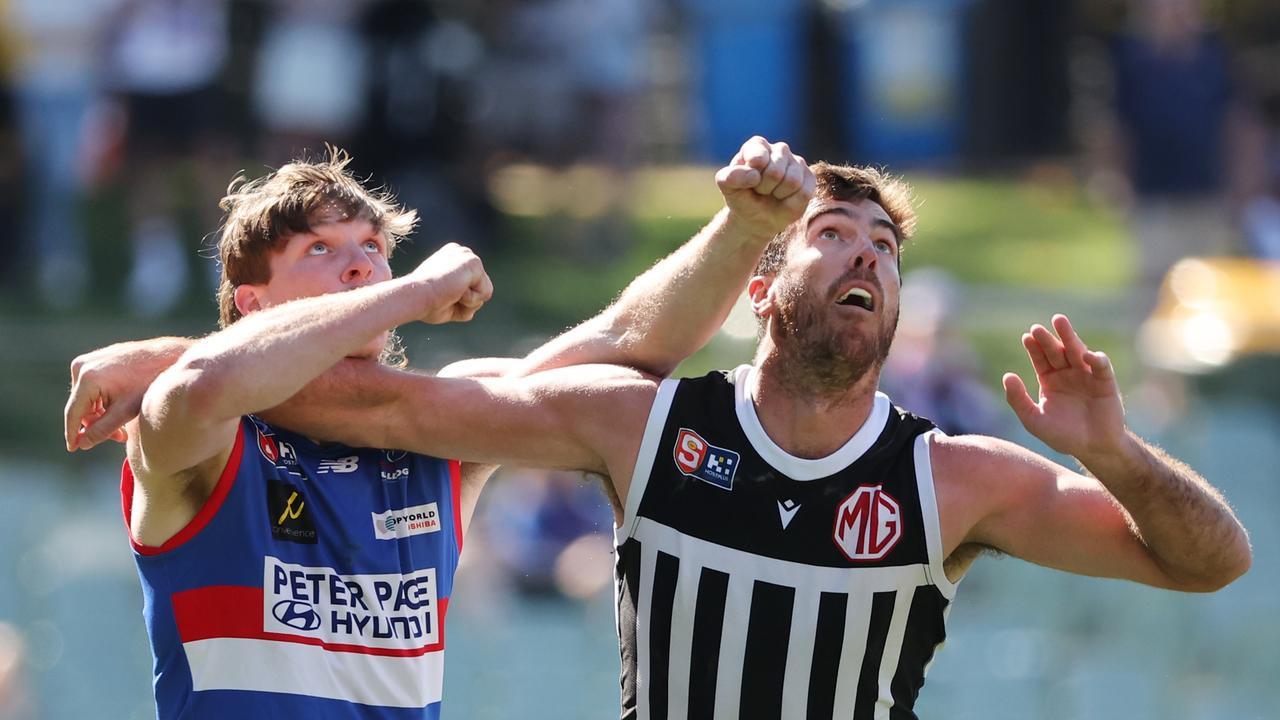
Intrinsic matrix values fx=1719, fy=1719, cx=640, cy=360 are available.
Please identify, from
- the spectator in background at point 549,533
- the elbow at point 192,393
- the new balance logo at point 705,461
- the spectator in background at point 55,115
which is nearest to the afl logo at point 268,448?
the elbow at point 192,393

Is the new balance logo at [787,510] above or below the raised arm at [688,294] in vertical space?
below

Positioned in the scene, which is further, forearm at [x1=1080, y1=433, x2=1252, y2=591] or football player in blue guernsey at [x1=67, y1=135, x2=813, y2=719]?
forearm at [x1=1080, y1=433, x2=1252, y2=591]

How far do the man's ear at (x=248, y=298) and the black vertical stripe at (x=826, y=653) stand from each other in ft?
4.62

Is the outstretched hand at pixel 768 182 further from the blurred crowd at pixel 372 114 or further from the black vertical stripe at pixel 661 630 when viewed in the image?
the blurred crowd at pixel 372 114

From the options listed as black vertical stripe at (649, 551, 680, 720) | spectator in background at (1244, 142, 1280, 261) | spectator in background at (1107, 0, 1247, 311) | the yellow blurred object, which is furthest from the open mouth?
spectator in background at (1244, 142, 1280, 261)

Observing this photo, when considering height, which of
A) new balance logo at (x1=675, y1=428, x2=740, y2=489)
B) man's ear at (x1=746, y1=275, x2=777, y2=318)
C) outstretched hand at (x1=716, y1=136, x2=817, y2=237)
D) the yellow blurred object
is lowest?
the yellow blurred object

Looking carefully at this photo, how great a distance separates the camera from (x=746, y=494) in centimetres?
386

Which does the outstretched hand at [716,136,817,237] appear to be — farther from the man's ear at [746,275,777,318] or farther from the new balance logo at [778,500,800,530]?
the new balance logo at [778,500,800,530]

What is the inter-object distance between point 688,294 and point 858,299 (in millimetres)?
400

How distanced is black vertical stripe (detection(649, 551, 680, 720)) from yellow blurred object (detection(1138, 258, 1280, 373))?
6456 mm

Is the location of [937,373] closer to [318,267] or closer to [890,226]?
[890,226]

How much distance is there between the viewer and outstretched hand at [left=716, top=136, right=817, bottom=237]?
3.71 meters

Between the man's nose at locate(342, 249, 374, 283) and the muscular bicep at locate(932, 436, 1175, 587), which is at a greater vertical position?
the man's nose at locate(342, 249, 374, 283)

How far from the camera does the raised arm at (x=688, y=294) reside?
380cm
